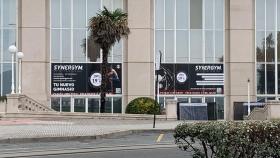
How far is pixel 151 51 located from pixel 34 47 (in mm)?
9788

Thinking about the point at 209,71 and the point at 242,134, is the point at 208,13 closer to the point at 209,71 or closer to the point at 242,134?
the point at 209,71

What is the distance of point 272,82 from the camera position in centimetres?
5141

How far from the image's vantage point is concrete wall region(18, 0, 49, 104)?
158 feet

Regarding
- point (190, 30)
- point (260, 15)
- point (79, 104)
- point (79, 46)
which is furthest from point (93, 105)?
point (260, 15)

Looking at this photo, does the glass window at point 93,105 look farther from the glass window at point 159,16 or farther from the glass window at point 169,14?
the glass window at point 169,14

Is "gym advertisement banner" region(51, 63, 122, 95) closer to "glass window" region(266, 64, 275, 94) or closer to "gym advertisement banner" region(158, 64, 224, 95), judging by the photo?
"gym advertisement banner" region(158, 64, 224, 95)

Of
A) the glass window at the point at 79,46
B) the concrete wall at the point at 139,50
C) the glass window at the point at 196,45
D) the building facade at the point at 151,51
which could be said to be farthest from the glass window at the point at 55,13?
the glass window at the point at 196,45

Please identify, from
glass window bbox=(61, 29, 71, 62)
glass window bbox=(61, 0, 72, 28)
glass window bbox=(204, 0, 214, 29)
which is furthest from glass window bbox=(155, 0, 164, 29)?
glass window bbox=(61, 29, 71, 62)

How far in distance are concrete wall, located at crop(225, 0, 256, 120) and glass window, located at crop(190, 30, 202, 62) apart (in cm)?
268

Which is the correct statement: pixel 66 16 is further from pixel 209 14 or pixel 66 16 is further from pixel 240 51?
pixel 240 51

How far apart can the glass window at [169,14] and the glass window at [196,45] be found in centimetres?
202

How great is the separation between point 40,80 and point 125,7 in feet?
31.1

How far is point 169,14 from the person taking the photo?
167 ft

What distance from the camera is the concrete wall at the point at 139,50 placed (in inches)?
1930
